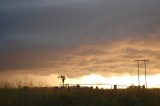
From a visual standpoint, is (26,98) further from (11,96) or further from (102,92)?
(102,92)

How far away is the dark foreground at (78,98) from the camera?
34.0m

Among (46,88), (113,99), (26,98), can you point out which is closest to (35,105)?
(26,98)

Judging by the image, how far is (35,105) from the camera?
33.8 metres

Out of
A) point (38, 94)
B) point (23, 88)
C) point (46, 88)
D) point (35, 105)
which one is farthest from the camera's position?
point (46, 88)

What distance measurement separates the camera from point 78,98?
34.9 m

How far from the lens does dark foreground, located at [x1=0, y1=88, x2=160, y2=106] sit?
1340 inches

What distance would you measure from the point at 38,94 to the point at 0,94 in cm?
237

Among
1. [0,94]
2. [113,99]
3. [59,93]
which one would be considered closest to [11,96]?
[0,94]

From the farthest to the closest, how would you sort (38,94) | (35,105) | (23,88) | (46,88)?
(46,88) → (23,88) → (38,94) → (35,105)

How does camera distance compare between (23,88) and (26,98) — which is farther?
(23,88)

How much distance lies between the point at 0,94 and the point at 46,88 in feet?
22.4

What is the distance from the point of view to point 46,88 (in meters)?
41.9

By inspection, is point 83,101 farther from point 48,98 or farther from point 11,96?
point 11,96

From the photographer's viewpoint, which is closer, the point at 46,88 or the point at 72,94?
the point at 72,94
